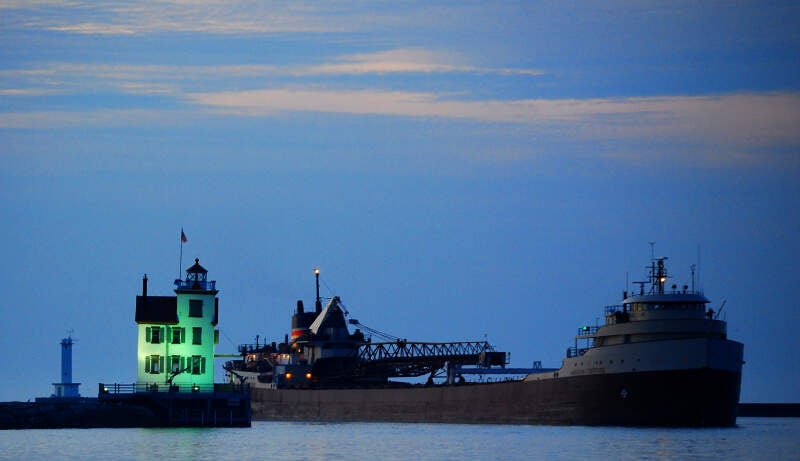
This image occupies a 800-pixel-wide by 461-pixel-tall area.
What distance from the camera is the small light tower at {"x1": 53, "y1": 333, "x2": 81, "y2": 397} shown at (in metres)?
121

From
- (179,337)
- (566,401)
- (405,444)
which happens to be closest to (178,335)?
(179,337)

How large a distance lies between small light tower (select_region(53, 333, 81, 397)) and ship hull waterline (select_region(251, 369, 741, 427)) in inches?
959

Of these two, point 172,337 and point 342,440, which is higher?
point 172,337

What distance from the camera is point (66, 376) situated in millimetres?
123188

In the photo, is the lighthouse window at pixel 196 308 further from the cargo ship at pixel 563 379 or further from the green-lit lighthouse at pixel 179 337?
the cargo ship at pixel 563 379

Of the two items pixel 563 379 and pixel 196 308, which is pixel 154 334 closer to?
pixel 196 308

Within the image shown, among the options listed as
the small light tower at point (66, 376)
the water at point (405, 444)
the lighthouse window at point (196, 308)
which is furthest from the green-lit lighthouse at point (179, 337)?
the small light tower at point (66, 376)

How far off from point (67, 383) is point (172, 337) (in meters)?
22.6

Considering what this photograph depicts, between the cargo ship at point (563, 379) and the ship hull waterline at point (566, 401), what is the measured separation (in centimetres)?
9

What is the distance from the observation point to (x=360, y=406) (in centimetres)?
13212

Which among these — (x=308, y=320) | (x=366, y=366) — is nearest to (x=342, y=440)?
(x=366, y=366)

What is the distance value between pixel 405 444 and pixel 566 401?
20.7m

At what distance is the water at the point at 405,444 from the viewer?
78.1m

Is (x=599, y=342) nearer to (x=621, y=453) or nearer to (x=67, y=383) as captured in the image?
(x=621, y=453)
